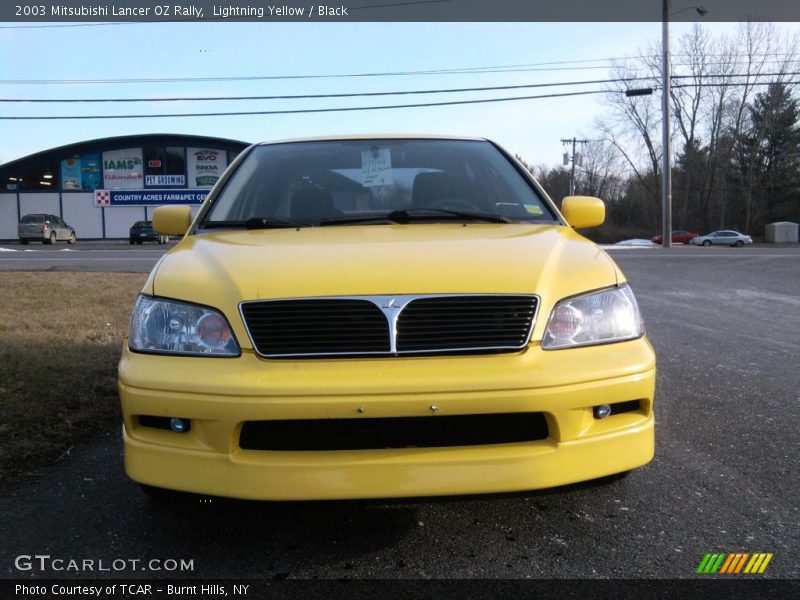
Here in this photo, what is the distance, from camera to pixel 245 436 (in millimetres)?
2152

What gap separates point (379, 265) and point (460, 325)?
1.29ft

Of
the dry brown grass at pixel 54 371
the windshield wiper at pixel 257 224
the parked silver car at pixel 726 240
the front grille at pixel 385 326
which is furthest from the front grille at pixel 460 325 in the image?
the parked silver car at pixel 726 240

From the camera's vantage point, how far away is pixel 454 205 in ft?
11.2

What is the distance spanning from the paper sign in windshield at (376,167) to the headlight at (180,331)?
1.48 metres

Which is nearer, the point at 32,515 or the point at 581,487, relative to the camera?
the point at 581,487

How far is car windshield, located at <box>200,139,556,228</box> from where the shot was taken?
3.26m

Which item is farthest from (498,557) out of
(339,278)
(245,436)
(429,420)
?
(339,278)

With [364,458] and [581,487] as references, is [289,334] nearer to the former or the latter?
[364,458]

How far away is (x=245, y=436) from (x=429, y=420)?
0.61m

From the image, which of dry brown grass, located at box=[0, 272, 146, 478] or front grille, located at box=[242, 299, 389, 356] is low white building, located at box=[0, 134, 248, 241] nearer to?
dry brown grass, located at box=[0, 272, 146, 478]

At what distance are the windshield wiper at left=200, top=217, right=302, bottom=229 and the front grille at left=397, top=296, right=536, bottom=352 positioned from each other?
112 cm

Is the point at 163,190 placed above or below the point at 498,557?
above

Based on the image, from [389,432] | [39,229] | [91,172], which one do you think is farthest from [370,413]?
[91,172]

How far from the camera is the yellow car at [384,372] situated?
209 centimetres
